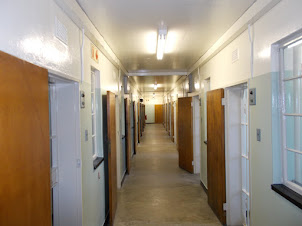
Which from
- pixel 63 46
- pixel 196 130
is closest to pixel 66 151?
pixel 63 46

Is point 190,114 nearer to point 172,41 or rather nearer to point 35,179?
point 172,41

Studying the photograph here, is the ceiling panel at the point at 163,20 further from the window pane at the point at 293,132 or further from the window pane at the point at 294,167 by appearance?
the window pane at the point at 294,167

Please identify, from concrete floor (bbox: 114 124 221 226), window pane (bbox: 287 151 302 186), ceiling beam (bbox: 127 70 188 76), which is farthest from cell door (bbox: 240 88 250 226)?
ceiling beam (bbox: 127 70 188 76)

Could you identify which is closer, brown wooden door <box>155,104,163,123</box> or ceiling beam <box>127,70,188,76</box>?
ceiling beam <box>127,70,188,76</box>

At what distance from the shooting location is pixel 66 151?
7.70 ft

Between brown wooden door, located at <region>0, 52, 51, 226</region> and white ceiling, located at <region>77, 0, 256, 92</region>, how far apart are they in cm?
136

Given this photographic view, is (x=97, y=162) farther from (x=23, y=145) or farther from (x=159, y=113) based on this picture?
(x=159, y=113)

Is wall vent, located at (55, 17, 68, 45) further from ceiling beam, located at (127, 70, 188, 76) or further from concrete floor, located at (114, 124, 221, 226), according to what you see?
ceiling beam, located at (127, 70, 188, 76)

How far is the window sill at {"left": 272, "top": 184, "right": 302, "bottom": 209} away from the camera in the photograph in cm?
169

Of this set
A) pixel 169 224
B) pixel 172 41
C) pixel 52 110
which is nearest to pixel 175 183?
pixel 169 224

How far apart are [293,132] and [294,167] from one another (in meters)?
0.31

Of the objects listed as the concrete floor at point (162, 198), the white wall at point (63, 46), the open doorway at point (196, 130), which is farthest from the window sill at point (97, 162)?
the open doorway at point (196, 130)

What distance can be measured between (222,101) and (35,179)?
2.68m

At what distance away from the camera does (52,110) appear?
2.33 meters
